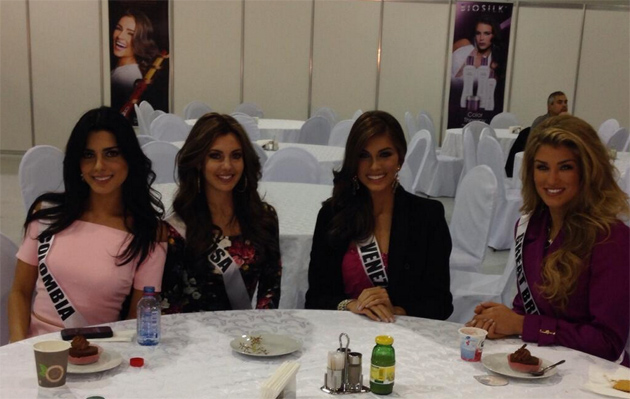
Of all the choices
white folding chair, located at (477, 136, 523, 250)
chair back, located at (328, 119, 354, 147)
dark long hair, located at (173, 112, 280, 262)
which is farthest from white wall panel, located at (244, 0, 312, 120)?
dark long hair, located at (173, 112, 280, 262)

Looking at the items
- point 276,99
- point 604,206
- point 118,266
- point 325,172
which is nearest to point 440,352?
Result: point 604,206

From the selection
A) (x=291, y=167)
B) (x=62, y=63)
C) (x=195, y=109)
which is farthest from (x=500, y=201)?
(x=62, y=63)

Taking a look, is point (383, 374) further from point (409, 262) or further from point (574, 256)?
point (409, 262)

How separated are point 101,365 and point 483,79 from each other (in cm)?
989

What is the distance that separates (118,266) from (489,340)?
4.05ft

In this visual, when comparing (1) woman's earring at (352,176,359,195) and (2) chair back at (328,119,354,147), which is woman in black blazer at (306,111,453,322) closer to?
(1) woman's earring at (352,176,359,195)

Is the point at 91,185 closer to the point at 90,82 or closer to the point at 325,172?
the point at 325,172

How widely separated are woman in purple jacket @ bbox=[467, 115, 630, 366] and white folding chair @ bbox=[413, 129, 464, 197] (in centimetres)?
566

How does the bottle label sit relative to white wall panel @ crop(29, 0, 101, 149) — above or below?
below

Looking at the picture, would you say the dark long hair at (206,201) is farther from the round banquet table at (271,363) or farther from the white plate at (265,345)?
the white plate at (265,345)

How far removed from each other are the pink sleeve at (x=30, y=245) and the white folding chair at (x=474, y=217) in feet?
7.18

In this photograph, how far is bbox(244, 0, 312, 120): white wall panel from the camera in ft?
35.1

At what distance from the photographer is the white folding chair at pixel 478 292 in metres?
3.30

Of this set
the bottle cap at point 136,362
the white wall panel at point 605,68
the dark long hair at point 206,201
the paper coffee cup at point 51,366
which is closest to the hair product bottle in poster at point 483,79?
the white wall panel at point 605,68
